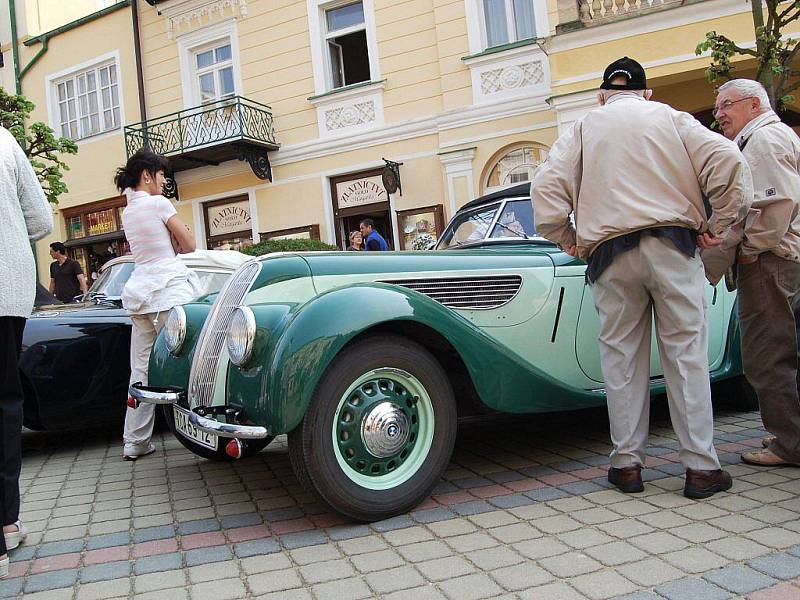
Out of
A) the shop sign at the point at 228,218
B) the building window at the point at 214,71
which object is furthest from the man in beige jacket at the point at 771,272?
the building window at the point at 214,71

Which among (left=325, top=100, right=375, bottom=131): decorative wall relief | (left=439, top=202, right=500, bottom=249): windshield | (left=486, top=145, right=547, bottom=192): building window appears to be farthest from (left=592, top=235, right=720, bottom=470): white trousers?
(left=325, top=100, right=375, bottom=131): decorative wall relief

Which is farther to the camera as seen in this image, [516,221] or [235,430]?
[516,221]

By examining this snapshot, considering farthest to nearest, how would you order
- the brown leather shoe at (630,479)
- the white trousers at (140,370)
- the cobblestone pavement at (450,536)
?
1. the white trousers at (140,370)
2. the brown leather shoe at (630,479)
3. the cobblestone pavement at (450,536)

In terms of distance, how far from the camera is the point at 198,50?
1407 centimetres

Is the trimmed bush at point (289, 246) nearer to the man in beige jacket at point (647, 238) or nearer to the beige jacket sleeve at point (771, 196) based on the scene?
the man in beige jacket at point (647, 238)

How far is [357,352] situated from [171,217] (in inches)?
84.0

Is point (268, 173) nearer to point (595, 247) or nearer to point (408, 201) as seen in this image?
point (408, 201)

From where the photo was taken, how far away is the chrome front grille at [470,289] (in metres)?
3.21

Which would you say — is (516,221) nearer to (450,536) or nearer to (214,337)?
(214,337)

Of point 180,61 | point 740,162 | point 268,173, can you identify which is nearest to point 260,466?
point 740,162

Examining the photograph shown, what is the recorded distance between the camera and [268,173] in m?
13.2

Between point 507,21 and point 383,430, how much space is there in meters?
9.86

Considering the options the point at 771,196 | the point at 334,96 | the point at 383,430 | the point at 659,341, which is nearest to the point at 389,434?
the point at 383,430

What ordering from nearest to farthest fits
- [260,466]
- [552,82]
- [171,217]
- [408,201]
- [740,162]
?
[740,162], [260,466], [171,217], [552,82], [408,201]
